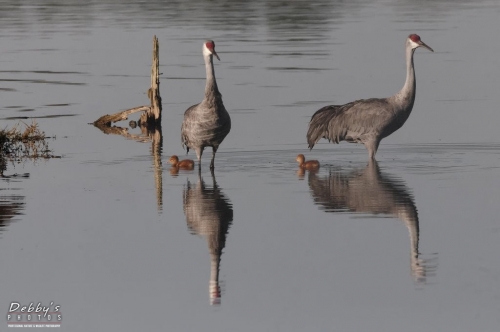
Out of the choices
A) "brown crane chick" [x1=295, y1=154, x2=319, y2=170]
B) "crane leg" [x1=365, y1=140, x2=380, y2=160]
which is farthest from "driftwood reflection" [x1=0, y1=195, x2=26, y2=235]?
"crane leg" [x1=365, y1=140, x2=380, y2=160]

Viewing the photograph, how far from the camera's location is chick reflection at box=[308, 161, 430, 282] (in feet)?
45.1

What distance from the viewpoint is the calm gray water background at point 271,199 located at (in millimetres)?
10508

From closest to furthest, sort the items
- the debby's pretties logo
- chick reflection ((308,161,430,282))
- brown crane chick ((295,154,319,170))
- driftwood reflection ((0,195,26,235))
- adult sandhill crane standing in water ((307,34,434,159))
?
the debby's pretties logo < driftwood reflection ((0,195,26,235)) < chick reflection ((308,161,430,282)) < brown crane chick ((295,154,319,170)) < adult sandhill crane standing in water ((307,34,434,159))

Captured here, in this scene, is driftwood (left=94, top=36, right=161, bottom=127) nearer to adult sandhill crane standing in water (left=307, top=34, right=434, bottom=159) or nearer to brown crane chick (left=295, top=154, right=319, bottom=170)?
adult sandhill crane standing in water (left=307, top=34, right=434, bottom=159)

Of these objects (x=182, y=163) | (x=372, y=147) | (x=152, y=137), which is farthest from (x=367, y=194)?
(x=152, y=137)

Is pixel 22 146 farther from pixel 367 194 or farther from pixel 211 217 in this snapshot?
pixel 367 194

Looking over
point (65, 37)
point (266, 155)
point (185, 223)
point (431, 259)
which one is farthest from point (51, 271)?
point (65, 37)

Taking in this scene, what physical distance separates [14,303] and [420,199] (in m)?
5.78

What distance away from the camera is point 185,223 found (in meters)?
13.4

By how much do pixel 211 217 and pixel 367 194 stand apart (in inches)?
87.2

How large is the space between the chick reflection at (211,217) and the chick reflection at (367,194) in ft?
3.78

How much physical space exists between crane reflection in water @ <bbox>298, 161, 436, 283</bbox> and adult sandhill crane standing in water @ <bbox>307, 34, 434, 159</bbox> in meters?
0.71

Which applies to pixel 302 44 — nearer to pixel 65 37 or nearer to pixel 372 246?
pixel 65 37

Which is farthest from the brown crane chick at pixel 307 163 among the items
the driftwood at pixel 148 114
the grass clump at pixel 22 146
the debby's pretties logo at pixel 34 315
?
the debby's pretties logo at pixel 34 315
